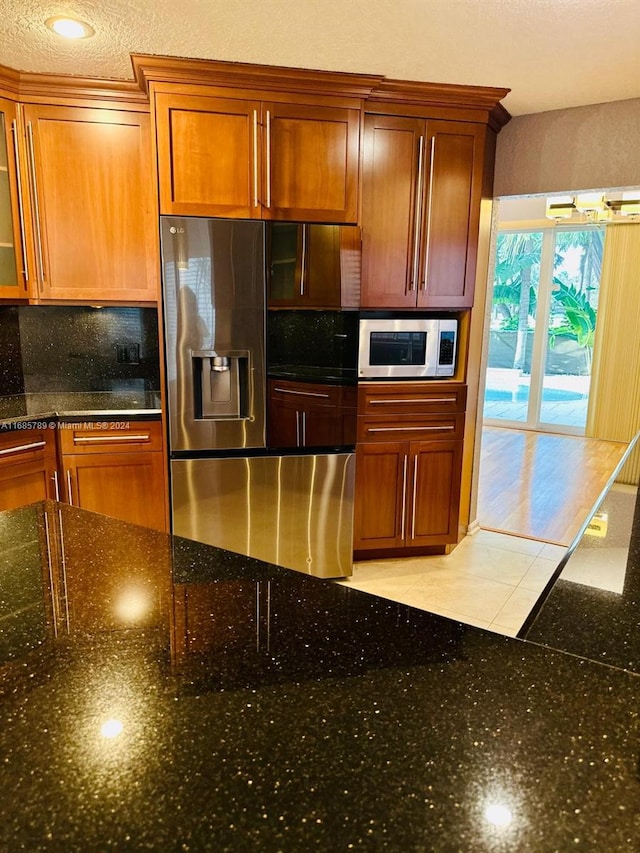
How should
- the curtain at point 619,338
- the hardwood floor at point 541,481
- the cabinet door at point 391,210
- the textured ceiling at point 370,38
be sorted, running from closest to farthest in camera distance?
the textured ceiling at point 370,38
the cabinet door at point 391,210
the hardwood floor at point 541,481
the curtain at point 619,338

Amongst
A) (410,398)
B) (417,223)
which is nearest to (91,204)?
(417,223)

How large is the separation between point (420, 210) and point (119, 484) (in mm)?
2104

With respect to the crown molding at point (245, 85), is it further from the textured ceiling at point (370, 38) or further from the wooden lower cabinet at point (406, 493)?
the wooden lower cabinet at point (406, 493)

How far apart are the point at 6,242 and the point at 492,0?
2.33 meters

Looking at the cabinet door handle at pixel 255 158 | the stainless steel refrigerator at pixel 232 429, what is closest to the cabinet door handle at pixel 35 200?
the stainless steel refrigerator at pixel 232 429

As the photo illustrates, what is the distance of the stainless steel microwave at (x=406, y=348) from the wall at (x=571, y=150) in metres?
0.90

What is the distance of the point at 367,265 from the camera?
314 cm

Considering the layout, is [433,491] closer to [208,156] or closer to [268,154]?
[268,154]

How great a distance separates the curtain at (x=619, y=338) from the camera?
646 cm

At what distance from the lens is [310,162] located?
279 centimetres

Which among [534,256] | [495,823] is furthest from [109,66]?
[534,256]

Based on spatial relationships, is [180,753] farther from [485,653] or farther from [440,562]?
[440,562]

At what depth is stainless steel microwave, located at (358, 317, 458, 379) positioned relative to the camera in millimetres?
3236

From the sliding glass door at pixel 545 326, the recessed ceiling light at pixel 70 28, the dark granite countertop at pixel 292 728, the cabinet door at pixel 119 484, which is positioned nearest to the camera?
the dark granite countertop at pixel 292 728
